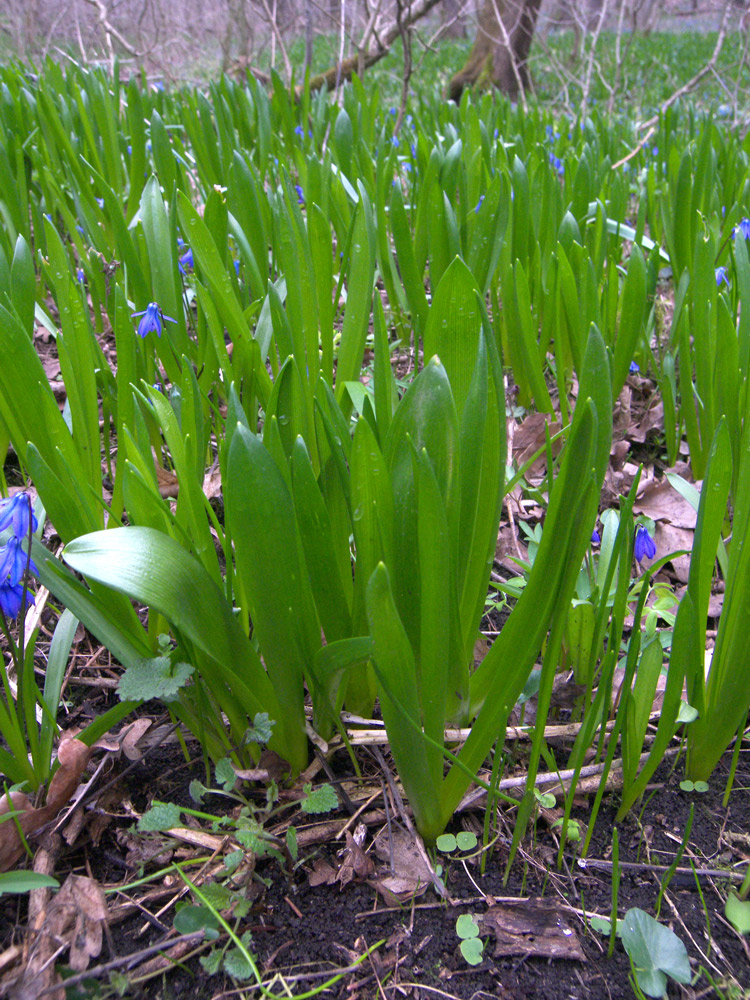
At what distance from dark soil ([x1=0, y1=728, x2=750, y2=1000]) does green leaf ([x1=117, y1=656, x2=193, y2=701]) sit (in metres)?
0.22

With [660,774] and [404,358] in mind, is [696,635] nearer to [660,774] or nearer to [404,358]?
[660,774]

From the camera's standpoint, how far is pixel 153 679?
88 centimetres

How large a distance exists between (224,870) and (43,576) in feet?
1.37

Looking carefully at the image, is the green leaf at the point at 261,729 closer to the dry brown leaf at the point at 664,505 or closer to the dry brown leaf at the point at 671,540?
the dry brown leaf at the point at 671,540

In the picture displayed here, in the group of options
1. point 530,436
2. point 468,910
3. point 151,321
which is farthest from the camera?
point 530,436

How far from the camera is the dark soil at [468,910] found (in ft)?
2.60

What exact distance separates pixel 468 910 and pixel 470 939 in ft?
0.13

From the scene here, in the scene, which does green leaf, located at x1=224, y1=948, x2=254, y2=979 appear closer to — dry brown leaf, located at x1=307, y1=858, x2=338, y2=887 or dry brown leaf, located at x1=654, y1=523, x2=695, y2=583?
dry brown leaf, located at x1=307, y1=858, x2=338, y2=887

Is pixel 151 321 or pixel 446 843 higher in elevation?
pixel 151 321

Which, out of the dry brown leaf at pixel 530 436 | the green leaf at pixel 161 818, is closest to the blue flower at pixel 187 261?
the dry brown leaf at pixel 530 436

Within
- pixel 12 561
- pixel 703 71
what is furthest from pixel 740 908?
pixel 703 71

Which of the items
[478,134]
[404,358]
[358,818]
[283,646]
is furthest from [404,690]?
[478,134]

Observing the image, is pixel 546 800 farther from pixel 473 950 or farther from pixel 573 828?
pixel 473 950

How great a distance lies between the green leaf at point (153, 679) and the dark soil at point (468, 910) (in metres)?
0.22
